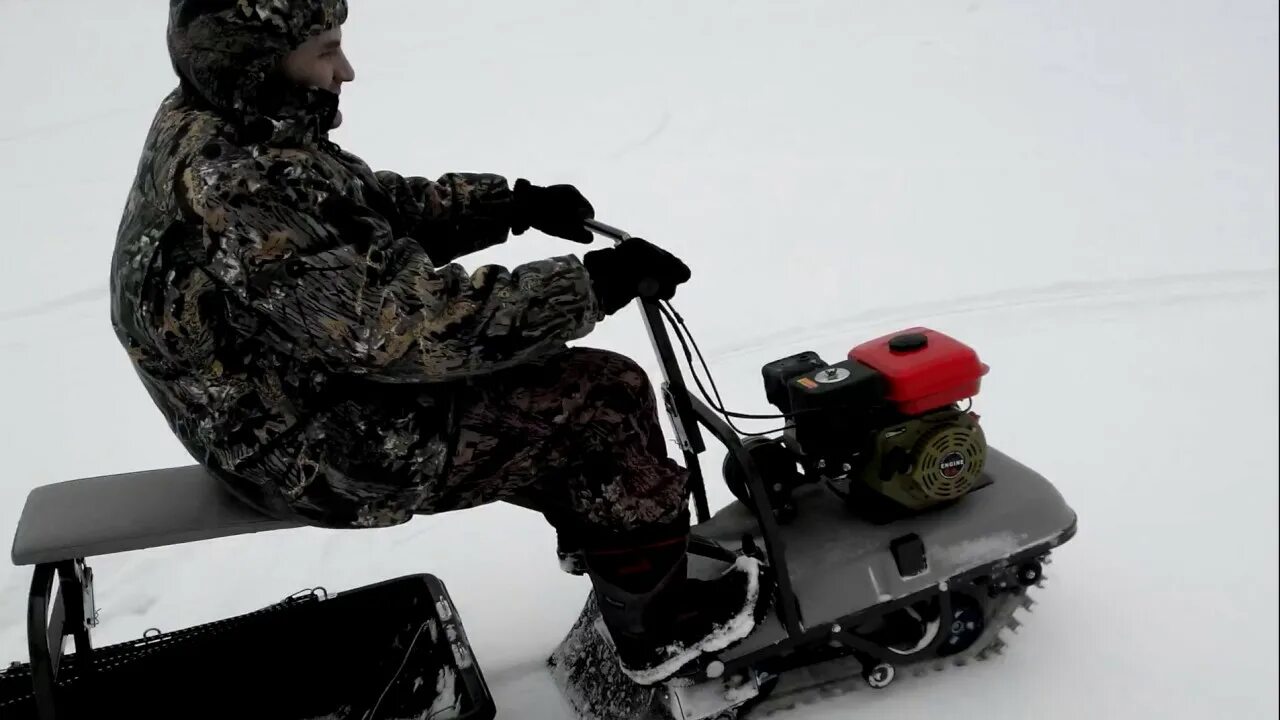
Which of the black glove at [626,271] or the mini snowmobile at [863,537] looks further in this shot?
the mini snowmobile at [863,537]

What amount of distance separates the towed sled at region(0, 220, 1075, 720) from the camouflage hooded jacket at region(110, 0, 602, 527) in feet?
0.94

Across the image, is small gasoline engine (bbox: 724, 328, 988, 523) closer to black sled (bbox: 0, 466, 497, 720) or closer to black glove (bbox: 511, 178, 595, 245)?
black glove (bbox: 511, 178, 595, 245)

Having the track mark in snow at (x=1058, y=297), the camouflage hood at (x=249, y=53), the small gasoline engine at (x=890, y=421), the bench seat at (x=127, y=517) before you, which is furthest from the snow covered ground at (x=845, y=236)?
the camouflage hood at (x=249, y=53)

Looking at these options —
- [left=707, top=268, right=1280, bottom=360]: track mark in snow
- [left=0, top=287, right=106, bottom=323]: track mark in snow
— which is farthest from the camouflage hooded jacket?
[left=0, top=287, right=106, bottom=323]: track mark in snow

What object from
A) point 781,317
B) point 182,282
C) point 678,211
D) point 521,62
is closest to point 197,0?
point 182,282

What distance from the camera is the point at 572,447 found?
2.29 metres

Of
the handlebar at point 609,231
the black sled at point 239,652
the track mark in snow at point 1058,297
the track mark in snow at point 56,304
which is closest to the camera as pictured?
the black sled at point 239,652

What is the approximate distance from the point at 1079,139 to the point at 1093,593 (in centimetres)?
316

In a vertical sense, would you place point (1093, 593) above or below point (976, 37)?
below

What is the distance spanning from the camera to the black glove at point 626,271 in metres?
2.17

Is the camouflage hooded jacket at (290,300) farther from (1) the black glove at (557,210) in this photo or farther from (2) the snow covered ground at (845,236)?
(2) the snow covered ground at (845,236)

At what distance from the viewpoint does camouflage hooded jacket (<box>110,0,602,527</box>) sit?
1945mm

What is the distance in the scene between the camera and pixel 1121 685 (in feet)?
8.48

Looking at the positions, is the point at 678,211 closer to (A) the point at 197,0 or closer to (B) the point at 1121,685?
(B) the point at 1121,685
